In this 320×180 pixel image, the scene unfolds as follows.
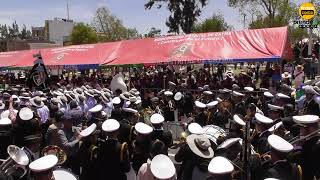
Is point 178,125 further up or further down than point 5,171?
further down

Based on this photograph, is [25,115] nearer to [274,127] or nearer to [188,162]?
[188,162]

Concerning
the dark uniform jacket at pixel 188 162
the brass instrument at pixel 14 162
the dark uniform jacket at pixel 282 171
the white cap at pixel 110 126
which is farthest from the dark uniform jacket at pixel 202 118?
the brass instrument at pixel 14 162

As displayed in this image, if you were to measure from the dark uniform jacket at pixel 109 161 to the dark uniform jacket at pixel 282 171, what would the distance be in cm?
180

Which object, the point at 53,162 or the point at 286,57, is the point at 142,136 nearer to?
the point at 53,162

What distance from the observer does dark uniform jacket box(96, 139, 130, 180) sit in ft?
17.2

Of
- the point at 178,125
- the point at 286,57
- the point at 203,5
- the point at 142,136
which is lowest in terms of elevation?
the point at 178,125

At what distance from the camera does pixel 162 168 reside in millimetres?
4199

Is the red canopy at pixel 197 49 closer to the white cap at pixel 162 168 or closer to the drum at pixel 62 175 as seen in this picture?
the white cap at pixel 162 168

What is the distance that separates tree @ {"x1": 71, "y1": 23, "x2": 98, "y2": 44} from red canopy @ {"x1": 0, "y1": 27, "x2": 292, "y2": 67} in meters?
41.9

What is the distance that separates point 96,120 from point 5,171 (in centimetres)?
329

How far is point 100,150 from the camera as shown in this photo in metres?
5.28

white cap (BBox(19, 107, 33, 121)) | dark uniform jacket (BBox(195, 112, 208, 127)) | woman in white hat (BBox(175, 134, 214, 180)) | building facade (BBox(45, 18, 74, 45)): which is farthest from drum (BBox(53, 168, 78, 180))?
building facade (BBox(45, 18, 74, 45))

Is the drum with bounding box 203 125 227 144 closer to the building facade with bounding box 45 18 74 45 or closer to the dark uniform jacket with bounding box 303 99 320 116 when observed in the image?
the dark uniform jacket with bounding box 303 99 320 116

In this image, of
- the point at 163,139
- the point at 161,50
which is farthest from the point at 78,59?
the point at 163,139
